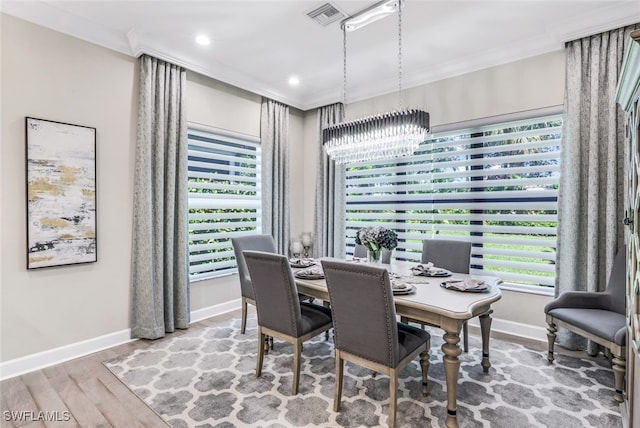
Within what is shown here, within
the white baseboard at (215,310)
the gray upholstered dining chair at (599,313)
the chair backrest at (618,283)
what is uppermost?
the chair backrest at (618,283)

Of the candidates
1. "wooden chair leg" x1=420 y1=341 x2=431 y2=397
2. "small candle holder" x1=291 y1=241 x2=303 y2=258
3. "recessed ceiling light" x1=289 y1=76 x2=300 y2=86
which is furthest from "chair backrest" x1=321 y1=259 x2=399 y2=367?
"recessed ceiling light" x1=289 y1=76 x2=300 y2=86

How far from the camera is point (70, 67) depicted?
2889 millimetres

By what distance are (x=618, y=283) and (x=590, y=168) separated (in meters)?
0.98

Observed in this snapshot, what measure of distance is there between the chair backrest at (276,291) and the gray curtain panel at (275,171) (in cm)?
215

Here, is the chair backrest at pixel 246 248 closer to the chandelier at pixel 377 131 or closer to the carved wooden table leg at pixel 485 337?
the chandelier at pixel 377 131

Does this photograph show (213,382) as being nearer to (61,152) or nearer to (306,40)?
(61,152)

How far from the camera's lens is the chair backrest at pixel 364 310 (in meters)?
1.83

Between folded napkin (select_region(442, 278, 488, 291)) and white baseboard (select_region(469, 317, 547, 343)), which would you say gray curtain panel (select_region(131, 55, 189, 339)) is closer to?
folded napkin (select_region(442, 278, 488, 291))

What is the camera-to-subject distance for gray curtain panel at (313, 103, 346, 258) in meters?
4.73

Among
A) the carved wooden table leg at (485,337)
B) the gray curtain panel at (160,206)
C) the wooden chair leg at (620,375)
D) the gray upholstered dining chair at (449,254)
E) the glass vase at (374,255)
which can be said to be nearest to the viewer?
the wooden chair leg at (620,375)

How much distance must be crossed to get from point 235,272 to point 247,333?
1069mm

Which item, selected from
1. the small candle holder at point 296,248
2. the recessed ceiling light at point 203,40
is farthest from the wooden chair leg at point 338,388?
the recessed ceiling light at point 203,40

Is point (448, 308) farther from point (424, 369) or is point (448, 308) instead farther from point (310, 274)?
point (310, 274)

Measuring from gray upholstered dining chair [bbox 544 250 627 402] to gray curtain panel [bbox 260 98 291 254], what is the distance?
3.22 m
